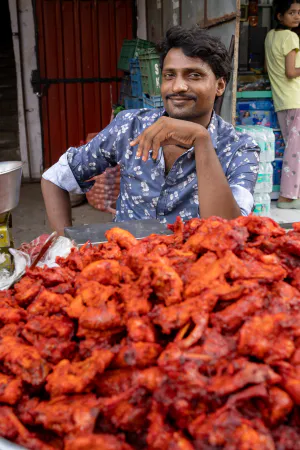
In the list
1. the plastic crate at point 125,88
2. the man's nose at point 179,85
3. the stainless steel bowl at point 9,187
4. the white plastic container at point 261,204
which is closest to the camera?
the stainless steel bowl at point 9,187

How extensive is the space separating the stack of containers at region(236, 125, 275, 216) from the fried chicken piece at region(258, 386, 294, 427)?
4336mm

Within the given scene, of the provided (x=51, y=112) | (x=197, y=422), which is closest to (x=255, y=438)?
(x=197, y=422)

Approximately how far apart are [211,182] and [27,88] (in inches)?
219

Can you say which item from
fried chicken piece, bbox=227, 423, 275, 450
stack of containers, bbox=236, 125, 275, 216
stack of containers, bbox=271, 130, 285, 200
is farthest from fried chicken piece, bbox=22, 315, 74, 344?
stack of containers, bbox=271, 130, 285, 200

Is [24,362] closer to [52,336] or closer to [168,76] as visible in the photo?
[52,336]

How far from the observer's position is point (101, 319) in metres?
0.99

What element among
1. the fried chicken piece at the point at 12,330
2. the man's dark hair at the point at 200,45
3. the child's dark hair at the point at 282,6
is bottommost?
the fried chicken piece at the point at 12,330

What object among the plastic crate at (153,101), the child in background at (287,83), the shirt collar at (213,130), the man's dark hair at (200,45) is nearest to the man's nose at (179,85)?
the man's dark hair at (200,45)

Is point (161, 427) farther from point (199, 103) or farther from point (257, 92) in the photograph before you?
point (257, 92)

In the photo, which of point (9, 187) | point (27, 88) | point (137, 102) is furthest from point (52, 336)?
point (27, 88)

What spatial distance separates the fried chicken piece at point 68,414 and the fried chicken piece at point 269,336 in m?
0.31

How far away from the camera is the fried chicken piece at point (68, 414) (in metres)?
0.83

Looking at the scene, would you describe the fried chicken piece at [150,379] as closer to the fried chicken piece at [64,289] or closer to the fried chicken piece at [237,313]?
the fried chicken piece at [237,313]

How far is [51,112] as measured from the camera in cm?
702
